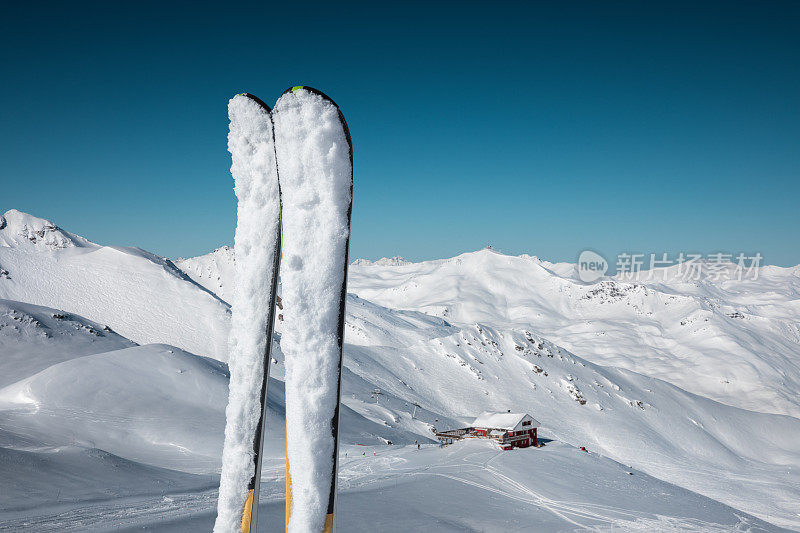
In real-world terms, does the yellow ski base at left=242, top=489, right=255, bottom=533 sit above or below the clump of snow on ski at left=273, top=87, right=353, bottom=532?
below

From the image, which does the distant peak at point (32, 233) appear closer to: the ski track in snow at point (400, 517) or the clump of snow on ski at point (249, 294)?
the ski track in snow at point (400, 517)

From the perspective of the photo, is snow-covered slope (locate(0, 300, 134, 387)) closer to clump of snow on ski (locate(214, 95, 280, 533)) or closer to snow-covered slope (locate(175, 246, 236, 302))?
clump of snow on ski (locate(214, 95, 280, 533))

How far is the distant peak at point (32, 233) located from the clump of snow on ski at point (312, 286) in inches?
3923

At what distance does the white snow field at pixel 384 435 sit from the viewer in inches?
642

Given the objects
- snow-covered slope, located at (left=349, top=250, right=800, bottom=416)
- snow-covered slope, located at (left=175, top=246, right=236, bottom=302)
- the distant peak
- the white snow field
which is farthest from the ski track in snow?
snow-covered slope, located at (left=349, top=250, right=800, bottom=416)

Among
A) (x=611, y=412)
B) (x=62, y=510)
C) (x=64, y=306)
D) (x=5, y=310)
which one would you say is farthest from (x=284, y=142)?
(x=64, y=306)

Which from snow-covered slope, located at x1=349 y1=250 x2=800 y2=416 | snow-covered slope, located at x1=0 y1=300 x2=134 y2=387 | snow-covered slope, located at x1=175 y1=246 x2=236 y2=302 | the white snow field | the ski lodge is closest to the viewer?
the white snow field

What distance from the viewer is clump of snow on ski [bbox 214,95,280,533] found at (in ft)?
14.4

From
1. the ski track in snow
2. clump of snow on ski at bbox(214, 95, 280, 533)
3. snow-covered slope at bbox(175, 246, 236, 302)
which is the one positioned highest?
snow-covered slope at bbox(175, 246, 236, 302)

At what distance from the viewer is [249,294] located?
14.9 feet

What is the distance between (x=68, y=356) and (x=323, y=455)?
150ft

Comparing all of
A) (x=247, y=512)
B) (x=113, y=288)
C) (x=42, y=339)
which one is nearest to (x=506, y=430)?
(x=247, y=512)

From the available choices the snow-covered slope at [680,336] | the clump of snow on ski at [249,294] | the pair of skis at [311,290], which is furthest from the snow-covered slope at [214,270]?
the pair of skis at [311,290]

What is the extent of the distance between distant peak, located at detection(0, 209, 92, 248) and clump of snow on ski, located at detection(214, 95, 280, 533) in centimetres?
9879
